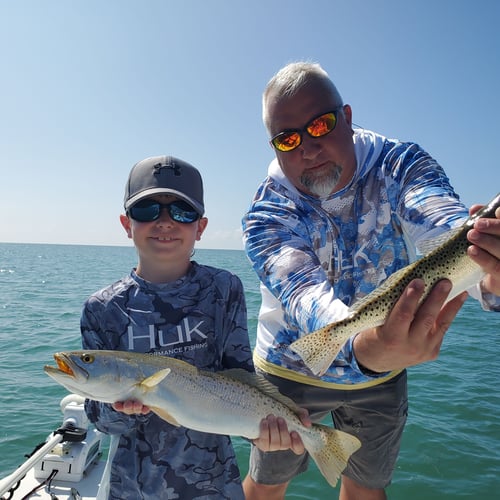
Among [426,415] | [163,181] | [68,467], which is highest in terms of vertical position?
[163,181]

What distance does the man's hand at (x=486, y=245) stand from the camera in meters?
2.18

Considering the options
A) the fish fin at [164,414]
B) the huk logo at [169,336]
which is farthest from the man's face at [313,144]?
the fish fin at [164,414]

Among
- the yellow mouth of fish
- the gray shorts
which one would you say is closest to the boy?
the yellow mouth of fish

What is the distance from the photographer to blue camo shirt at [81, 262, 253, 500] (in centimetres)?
279

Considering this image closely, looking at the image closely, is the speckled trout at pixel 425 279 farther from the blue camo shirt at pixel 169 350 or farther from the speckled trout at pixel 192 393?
the blue camo shirt at pixel 169 350

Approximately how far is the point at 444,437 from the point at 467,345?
801 centimetres

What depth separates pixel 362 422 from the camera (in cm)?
375

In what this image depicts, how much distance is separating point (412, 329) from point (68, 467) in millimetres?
4390

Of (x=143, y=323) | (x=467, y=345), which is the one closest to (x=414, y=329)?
(x=143, y=323)

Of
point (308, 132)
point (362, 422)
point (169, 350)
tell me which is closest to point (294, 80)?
point (308, 132)

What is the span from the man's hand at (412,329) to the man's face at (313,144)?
1.36 m

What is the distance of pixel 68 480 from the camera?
4711 millimetres

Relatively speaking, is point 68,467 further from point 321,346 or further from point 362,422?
point 321,346

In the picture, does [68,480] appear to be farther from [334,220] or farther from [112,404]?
[334,220]
